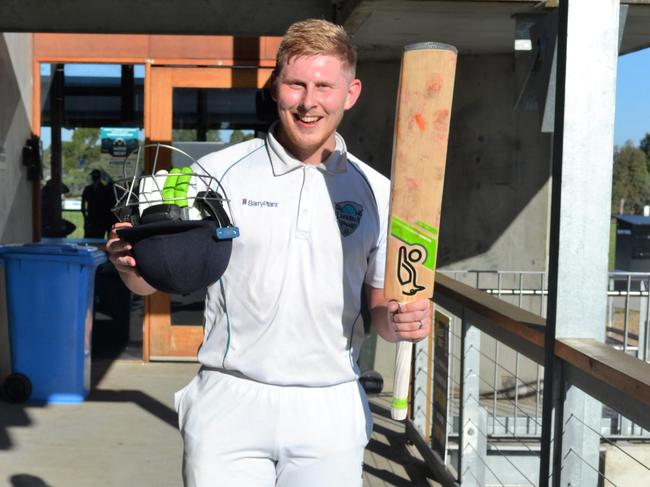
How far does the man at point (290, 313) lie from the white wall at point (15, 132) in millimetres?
5329

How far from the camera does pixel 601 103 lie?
2.65 m

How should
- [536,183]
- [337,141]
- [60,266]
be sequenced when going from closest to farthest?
[337,141] < [60,266] < [536,183]

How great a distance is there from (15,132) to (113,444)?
3226mm

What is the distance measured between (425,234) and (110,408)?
173 inches

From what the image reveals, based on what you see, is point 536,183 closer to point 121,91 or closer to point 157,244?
point 121,91

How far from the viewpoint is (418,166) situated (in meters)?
2.07

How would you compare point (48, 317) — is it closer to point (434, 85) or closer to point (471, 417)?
point (471, 417)

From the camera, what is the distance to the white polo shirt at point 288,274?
2088 millimetres

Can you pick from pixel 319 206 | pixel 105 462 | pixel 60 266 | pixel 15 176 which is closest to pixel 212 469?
pixel 319 206

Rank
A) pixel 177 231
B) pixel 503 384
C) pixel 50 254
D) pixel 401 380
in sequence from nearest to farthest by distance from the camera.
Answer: pixel 177 231 < pixel 401 380 < pixel 50 254 < pixel 503 384

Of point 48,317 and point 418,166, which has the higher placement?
point 418,166

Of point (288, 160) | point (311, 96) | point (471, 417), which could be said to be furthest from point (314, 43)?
point (471, 417)

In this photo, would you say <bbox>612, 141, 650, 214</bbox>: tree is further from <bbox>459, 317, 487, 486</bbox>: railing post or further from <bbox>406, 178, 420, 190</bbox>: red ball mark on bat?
<bbox>406, 178, 420, 190</bbox>: red ball mark on bat

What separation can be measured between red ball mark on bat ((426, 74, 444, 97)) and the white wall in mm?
5535
